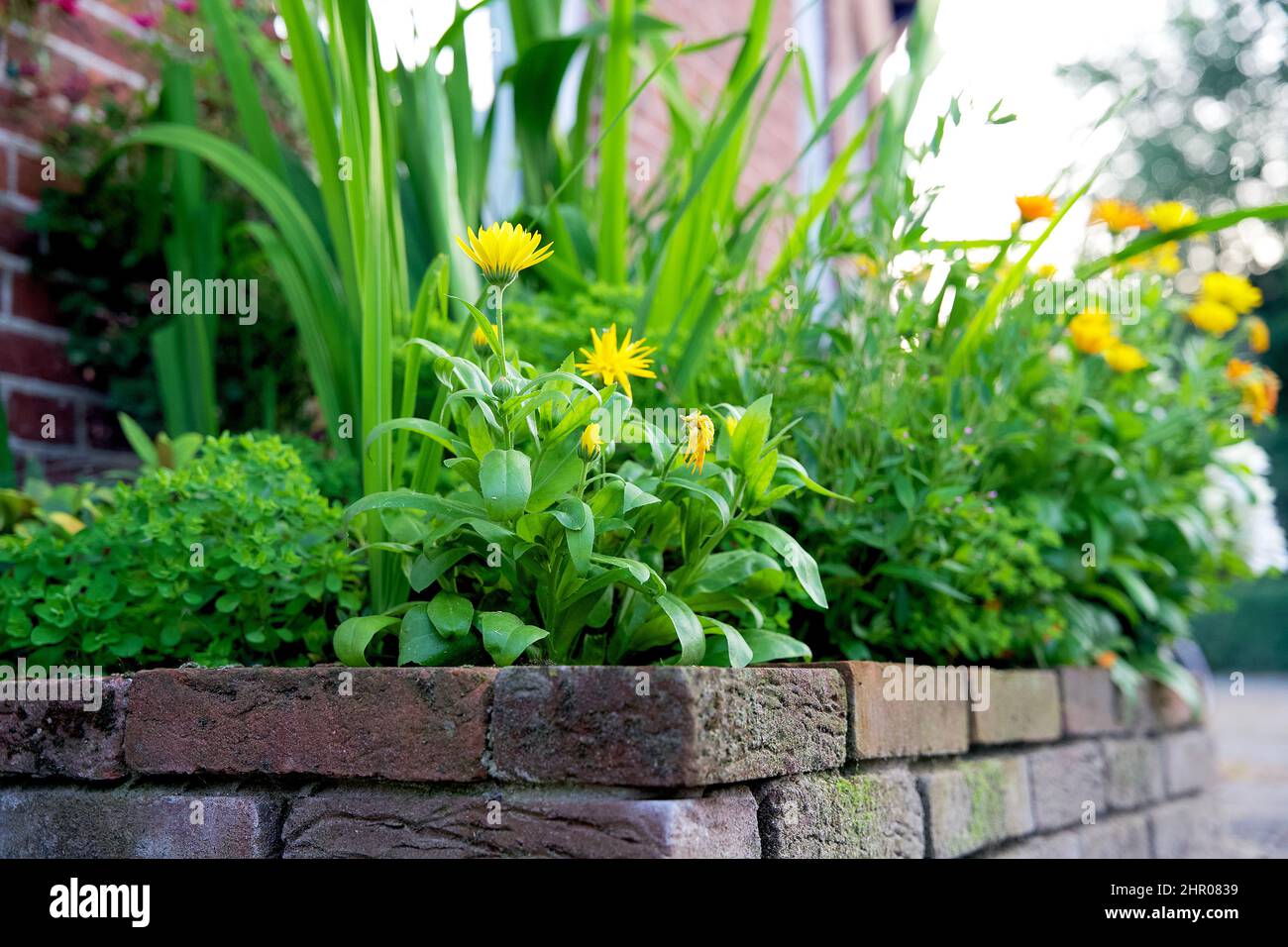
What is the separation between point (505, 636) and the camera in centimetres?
134

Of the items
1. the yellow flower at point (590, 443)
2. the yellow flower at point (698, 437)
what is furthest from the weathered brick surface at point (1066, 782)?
the yellow flower at point (590, 443)

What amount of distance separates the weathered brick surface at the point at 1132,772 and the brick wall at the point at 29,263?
2.23 metres

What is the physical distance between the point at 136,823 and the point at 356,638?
34 centimetres

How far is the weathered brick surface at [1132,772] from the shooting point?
2621 mm

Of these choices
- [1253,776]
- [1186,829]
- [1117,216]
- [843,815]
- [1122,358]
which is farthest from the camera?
[1253,776]

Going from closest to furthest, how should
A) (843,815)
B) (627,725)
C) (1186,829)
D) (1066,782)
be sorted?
(627,725) < (843,815) < (1066,782) < (1186,829)

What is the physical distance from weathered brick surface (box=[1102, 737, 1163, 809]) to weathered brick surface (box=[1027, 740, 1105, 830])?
67 mm

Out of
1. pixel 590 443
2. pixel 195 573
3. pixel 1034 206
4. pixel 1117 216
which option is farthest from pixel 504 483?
pixel 1117 216

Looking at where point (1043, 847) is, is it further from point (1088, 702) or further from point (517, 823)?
point (517, 823)

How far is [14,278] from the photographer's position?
2.40 meters

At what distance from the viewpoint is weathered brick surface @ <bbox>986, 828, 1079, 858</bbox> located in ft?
7.04

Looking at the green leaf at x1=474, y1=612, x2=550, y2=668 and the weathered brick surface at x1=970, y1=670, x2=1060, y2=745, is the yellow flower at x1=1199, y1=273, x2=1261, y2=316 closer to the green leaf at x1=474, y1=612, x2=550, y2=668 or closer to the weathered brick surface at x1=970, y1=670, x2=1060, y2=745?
the weathered brick surface at x1=970, y1=670, x2=1060, y2=745
